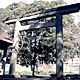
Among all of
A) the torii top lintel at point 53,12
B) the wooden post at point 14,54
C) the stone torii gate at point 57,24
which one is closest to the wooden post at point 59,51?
the stone torii gate at point 57,24

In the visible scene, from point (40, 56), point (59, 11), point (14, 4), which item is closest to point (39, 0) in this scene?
point (14, 4)

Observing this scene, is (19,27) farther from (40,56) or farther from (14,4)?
(14,4)

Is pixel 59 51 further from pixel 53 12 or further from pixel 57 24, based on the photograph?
pixel 53 12

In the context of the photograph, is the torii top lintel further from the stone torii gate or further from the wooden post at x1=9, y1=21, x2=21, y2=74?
the wooden post at x1=9, y1=21, x2=21, y2=74

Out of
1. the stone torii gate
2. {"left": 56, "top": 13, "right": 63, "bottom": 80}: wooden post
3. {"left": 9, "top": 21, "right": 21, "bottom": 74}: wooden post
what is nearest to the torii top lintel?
the stone torii gate

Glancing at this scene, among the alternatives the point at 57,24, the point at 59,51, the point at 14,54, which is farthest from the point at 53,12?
the point at 14,54

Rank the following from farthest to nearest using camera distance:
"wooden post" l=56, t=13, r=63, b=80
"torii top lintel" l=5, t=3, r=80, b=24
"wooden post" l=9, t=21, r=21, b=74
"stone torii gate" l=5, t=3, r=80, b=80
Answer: "wooden post" l=9, t=21, r=21, b=74
"torii top lintel" l=5, t=3, r=80, b=24
"stone torii gate" l=5, t=3, r=80, b=80
"wooden post" l=56, t=13, r=63, b=80

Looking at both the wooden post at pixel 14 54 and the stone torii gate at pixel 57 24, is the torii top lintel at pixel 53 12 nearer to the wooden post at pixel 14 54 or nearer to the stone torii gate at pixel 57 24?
the stone torii gate at pixel 57 24

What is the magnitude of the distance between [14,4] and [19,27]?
2779 cm

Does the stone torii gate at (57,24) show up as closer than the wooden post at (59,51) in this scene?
No

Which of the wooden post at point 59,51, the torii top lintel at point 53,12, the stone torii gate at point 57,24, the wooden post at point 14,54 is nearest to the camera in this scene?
the wooden post at point 59,51

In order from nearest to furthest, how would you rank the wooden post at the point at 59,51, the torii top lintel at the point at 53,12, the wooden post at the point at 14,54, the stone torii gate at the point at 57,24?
the wooden post at the point at 59,51, the stone torii gate at the point at 57,24, the torii top lintel at the point at 53,12, the wooden post at the point at 14,54

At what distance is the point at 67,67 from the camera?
1953cm

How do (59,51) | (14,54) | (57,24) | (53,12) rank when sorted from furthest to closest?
(14,54), (53,12), (57,24), (59,51)
